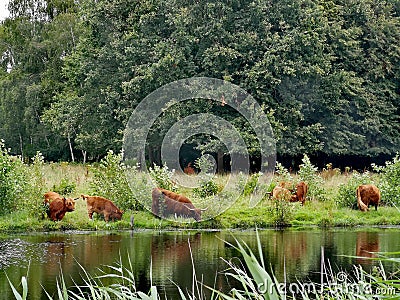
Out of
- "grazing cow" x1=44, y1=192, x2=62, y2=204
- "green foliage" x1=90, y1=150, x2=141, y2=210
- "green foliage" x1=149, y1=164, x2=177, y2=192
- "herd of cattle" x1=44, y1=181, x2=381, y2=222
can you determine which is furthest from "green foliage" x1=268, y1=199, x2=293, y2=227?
"grazing cow" x1=44, y1=192, x2=62, y2=204

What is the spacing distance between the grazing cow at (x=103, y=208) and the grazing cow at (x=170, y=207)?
94 centimetres

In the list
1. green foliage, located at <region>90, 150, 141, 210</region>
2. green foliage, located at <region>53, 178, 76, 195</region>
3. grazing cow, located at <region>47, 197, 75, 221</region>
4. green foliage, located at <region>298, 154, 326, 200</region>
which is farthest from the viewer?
green foliage, located at <region>298, 154, 326, 200</region>

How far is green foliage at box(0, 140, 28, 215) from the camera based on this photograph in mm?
16156

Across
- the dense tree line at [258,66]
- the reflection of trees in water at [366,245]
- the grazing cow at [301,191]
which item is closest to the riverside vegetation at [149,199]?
the grazing cow at [301,191]

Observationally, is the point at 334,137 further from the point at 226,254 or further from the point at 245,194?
the point at 226,254

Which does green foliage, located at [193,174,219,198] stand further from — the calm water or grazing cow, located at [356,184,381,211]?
grazing cow, located at [356,184,381,211]

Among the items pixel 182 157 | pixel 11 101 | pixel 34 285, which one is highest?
pixel 11 101

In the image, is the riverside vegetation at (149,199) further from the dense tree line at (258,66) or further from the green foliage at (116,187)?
the dense tree line at (258,66)

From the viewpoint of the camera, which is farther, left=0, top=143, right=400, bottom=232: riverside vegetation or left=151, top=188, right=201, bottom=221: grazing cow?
left=151, top=188, right=201, bottom=221: grazing cow

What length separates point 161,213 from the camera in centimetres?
1666

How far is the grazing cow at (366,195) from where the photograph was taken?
17672 millimetres

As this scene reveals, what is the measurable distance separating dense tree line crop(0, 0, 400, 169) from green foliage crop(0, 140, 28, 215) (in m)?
9.67

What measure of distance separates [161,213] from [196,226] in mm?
862

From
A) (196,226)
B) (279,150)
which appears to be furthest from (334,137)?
(196,226)
